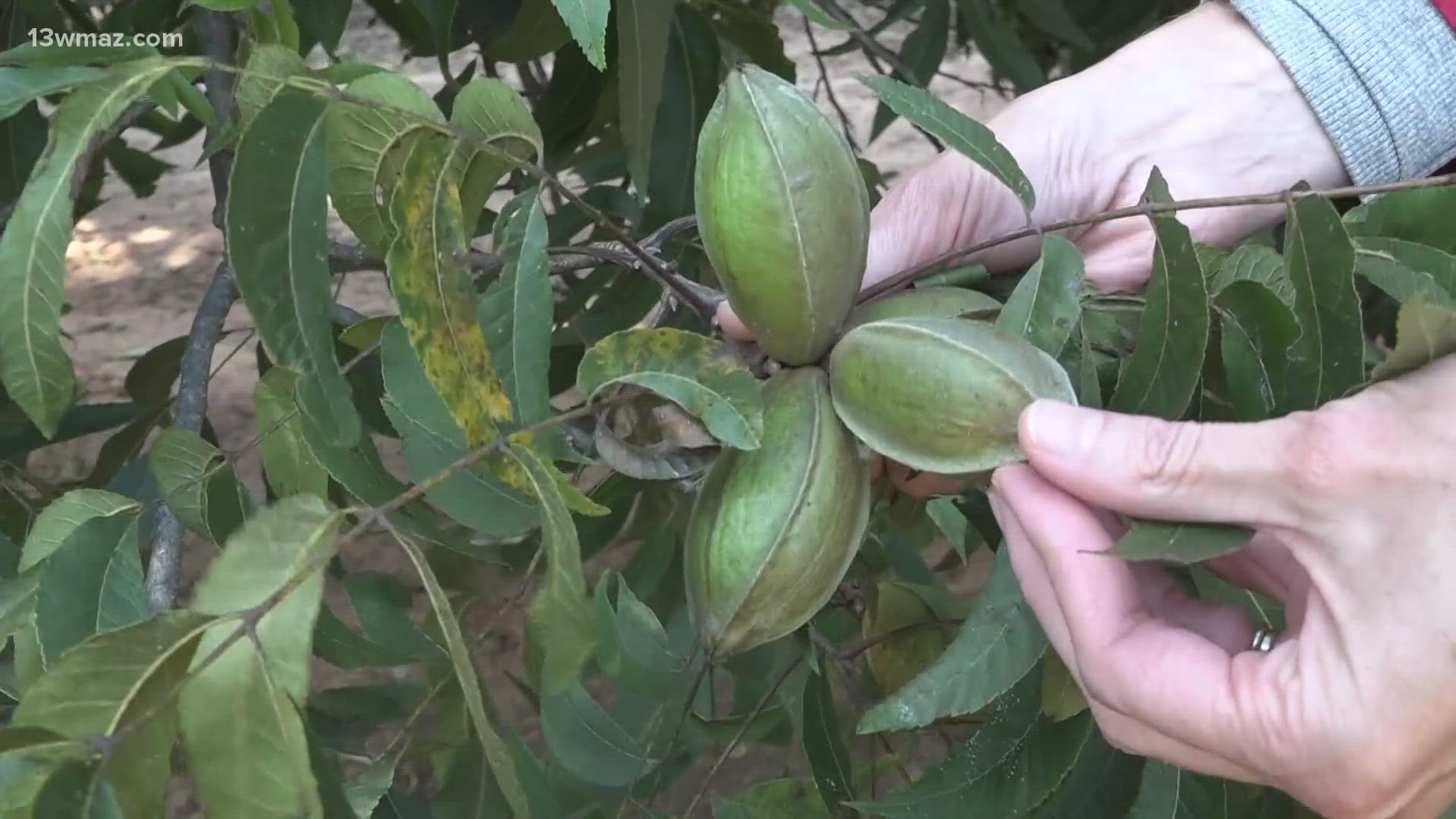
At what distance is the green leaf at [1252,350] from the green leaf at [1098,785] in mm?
436

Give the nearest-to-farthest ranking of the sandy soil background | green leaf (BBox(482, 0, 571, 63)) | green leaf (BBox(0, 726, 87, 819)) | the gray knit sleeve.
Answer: green leaf (BBox(0, 726, 87, 819)) < the gray knit sleeve < green leaf (BBox(482, 0, 571, 63)) < the sandy soil background

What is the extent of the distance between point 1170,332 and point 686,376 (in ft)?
1.29

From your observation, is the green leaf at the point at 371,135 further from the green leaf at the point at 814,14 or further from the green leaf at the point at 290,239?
the green leaf at the point at 814,14

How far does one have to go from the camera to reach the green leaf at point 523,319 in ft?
3.10

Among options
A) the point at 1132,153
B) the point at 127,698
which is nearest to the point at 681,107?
the point at 1132,153

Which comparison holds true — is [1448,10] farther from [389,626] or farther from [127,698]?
[127,698]

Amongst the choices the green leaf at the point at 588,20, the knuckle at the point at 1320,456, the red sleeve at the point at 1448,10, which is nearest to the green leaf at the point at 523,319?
the green leaf at the point at 588,20

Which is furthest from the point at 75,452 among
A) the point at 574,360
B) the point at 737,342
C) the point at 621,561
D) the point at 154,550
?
the point at 737,342

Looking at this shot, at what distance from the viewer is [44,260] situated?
83 cm

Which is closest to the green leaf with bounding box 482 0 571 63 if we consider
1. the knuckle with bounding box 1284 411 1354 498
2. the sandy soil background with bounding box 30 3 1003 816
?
the knuckle with bounding box 1284 411 1354 498

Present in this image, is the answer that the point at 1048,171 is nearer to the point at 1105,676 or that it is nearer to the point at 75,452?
the point at 1105,676

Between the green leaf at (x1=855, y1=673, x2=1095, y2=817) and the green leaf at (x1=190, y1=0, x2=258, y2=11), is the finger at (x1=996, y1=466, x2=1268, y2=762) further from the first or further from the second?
the green leaf at (x1=190, y1=0, x2=258, y2=11)

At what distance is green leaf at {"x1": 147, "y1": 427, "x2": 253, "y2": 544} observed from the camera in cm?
A: 113

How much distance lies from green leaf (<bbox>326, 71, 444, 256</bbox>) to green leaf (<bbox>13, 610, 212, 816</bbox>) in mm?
358
